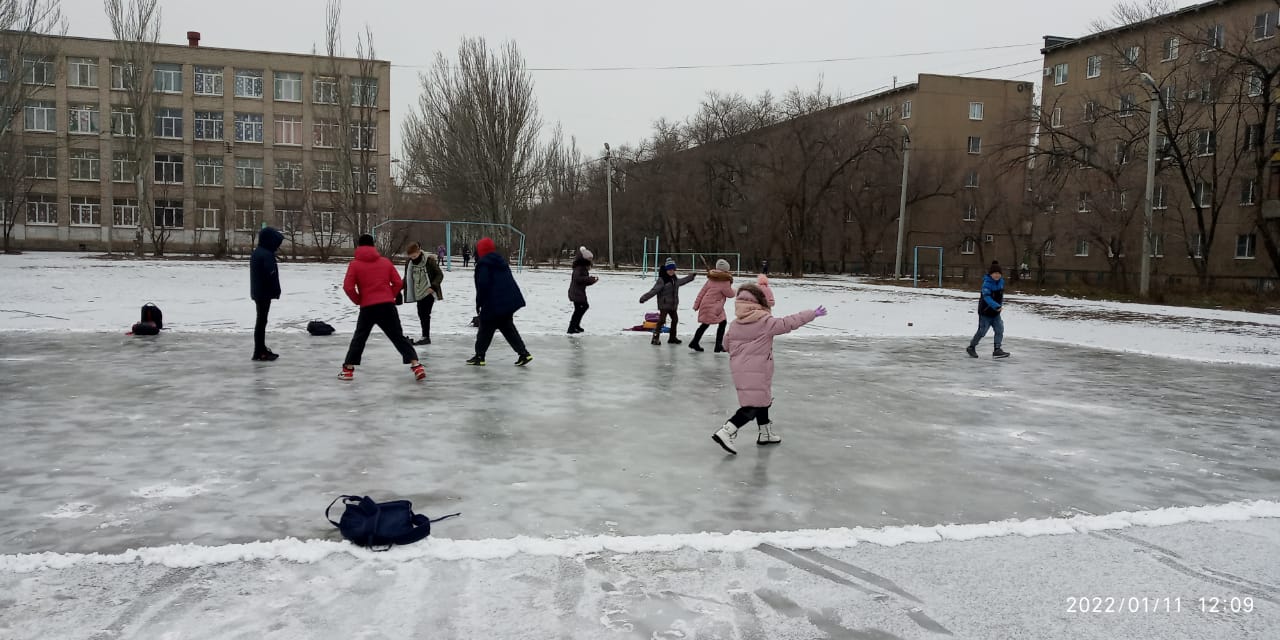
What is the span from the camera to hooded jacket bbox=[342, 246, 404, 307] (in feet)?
31.1

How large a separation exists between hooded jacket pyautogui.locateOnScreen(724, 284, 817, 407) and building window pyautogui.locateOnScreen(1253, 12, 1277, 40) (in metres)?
41.8

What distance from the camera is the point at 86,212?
5884cm

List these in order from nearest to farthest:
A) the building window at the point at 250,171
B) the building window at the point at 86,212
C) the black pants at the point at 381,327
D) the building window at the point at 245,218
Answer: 1. the black pants at the point at 381,327
2. the building window at the point at 245,218
3. the building window at the point at 86,212
4. the building window at the point at 250,171

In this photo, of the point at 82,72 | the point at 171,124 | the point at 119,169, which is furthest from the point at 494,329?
the point at 82,72

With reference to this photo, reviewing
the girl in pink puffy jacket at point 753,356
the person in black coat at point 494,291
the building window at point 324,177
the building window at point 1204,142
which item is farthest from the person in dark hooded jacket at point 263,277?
the building window at point 324,177

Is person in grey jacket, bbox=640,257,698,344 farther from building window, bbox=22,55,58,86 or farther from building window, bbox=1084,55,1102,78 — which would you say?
building window, bbox=22,55,58,86

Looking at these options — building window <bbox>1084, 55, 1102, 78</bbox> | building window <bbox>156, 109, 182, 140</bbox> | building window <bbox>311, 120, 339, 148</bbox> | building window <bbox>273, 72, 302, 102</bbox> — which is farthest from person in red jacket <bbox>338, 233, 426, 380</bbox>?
building window <bbox>156, 109, 182, 140</bbox>

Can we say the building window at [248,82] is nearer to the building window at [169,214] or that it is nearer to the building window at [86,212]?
the building window at [169,214]

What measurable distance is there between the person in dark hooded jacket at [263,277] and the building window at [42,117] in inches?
2417

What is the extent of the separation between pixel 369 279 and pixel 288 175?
157 ft

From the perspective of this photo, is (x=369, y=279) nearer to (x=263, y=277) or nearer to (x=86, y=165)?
(x=263, y=277)

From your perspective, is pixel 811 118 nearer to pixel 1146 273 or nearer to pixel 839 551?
pixel 1146 273

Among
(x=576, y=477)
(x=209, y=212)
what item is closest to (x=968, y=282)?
(x=576, y=477)

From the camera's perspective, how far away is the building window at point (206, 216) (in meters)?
59.6
